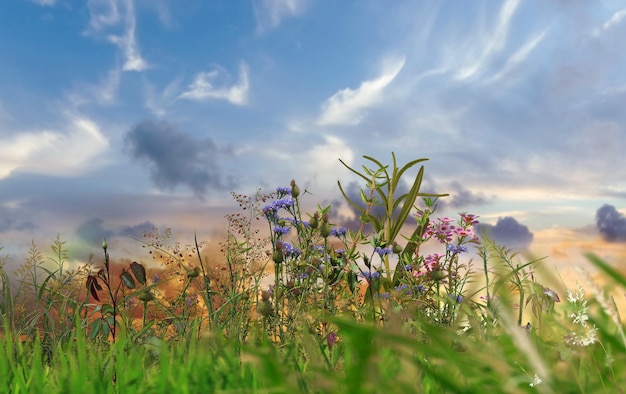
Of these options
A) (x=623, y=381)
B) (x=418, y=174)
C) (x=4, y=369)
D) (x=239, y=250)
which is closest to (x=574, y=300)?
(x=623, y=381)

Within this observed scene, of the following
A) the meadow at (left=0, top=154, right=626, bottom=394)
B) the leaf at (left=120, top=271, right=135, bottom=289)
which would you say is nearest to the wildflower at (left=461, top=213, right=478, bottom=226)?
the meadow at (left=0, top=154, right=626, bottom=394)

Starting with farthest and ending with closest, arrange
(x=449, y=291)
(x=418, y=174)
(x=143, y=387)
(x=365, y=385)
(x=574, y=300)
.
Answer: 1. (x=418, y=174)
2. (x=449, y=291)
3. (x=143, y=387)
4. (x=574, y=300)
5. (x=365, y=385)

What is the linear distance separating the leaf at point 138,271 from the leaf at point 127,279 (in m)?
0.04

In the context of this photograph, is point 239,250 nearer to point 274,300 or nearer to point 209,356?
point 274,300

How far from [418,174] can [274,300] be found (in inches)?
149

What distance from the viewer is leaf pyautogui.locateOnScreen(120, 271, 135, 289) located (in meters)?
3.29

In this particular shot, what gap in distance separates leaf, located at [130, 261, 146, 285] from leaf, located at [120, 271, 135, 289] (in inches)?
1.6

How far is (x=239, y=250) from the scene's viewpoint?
402cm

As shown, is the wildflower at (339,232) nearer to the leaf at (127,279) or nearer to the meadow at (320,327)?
the meadow at (320,327)

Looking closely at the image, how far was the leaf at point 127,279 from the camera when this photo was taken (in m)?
3.29

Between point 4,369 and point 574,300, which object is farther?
point 4,369

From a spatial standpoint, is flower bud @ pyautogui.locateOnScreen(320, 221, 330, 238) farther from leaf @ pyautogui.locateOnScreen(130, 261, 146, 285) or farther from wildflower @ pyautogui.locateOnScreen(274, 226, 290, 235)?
leaf @ pyautogui.locateOnScreen(130, 261, 146, 285)

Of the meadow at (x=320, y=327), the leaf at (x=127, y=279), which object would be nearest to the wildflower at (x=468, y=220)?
the meadow at (x=320, y=327)

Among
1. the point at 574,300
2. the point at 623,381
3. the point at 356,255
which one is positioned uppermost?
the point at 356,255
